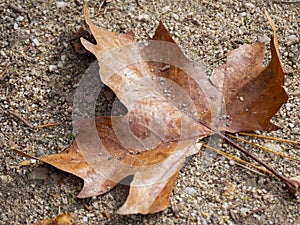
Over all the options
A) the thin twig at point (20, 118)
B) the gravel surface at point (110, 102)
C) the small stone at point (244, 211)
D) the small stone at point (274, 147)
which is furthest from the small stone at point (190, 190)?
the thin twig at point (20, 118)

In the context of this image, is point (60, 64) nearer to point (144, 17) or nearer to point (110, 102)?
point (110, 102)

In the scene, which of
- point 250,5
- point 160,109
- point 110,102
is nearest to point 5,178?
point 110,102

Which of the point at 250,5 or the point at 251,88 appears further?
the point at 250,5

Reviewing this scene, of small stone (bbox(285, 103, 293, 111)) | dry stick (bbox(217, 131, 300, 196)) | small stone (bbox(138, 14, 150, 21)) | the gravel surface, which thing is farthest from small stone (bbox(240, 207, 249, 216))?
small stone (bbox(138, 14, 150, 21))

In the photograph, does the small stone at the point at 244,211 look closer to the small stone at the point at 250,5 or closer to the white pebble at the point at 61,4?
the small stone at the point at 250,5

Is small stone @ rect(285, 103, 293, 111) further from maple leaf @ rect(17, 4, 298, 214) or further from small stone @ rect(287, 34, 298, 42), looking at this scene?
small stone @ rect(287, 34, 298, 42)

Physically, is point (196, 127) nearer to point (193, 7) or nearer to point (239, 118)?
point (239, 118)

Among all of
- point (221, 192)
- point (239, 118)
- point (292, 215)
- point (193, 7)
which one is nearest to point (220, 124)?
point (239, 118)
